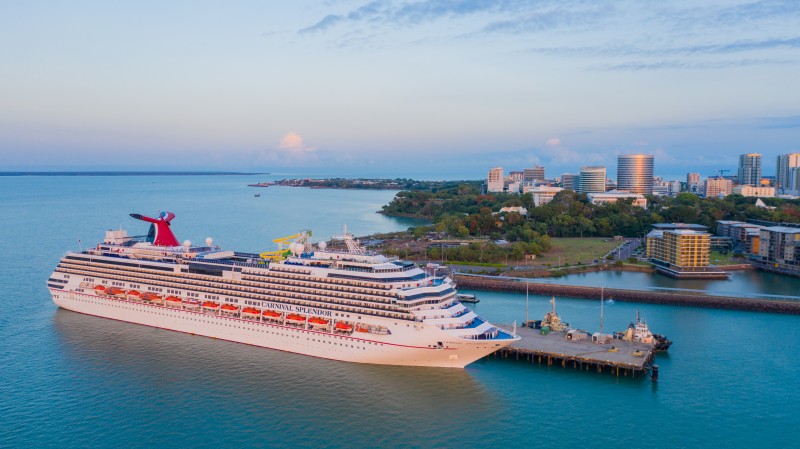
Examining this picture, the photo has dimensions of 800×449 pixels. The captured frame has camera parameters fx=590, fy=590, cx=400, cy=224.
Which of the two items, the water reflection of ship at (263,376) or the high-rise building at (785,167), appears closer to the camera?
the water reflection of ship at (263,376)

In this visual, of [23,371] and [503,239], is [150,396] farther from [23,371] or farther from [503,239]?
[503,239]

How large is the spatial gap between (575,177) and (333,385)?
120968 mm

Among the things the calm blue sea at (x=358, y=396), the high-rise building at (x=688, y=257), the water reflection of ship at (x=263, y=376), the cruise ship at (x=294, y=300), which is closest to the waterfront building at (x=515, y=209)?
the high-rise building at (x=688, y=257)

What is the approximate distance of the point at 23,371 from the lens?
21141mm

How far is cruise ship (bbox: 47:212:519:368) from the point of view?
68.1 feet

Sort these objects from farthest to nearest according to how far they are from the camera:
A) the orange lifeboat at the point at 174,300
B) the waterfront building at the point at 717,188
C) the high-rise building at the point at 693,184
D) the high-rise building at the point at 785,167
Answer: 1. the high-rise building at the point at 693,184
2. the high-rise building at the point at 785,167
3. the waterfront building at the point at 717,188
4. the orange lifeboat at the point at 174,300

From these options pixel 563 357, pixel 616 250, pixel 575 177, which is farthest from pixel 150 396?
pixel 575 177

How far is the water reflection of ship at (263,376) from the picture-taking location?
1903cm

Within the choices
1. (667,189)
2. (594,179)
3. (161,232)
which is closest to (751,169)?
(667,189)

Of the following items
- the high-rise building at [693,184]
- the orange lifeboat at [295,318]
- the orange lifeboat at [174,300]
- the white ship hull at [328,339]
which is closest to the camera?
the white ship hull at [328,339]

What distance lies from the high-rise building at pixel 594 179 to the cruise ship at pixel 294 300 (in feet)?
335

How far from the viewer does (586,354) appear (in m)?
22.4

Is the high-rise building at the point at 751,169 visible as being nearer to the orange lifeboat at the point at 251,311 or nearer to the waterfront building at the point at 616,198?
the waterfront building at the point at 616,198

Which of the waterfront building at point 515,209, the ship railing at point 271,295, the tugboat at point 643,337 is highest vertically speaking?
the waterfront building at point 515,209
